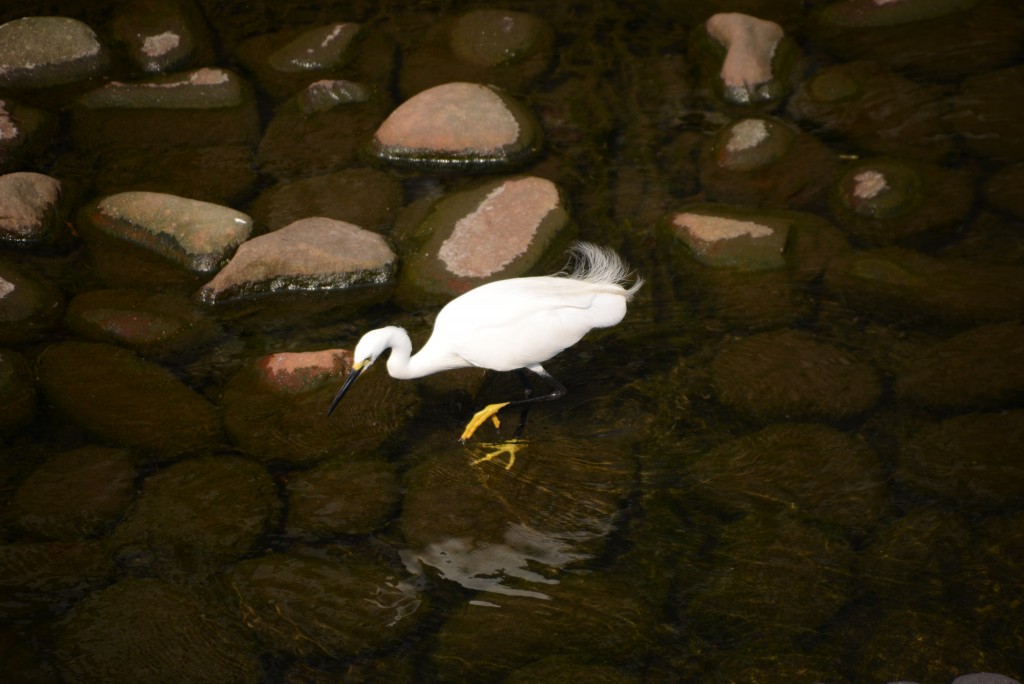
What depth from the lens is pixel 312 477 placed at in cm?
365

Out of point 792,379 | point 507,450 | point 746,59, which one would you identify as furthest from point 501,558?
point 746,59

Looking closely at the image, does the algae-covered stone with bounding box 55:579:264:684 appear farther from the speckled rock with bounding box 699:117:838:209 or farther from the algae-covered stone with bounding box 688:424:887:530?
the speckled rock with bounding box 699:117:838:209

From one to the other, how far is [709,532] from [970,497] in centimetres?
95

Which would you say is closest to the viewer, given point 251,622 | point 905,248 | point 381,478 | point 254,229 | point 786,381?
point 251,622

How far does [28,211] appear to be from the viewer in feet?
16.3

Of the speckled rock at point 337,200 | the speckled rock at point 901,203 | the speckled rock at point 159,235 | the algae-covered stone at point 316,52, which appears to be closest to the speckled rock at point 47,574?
the speckled rock at point 159,235

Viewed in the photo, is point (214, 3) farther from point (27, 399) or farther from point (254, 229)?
point (27, 399)

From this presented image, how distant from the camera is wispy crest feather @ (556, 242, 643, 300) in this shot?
4211mm

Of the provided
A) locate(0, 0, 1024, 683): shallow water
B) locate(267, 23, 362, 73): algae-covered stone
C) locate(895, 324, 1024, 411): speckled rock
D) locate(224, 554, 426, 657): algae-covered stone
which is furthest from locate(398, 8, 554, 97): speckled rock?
locate(224, 554, 426, 657): algae-covered stone

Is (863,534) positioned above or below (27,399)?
below

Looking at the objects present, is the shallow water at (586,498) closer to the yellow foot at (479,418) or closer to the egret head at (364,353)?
the yellow foot at (479,418)

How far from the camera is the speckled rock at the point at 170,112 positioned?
18.9 ft

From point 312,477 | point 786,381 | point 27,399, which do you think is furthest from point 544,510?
point 27,399

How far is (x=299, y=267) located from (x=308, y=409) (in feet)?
2.98
